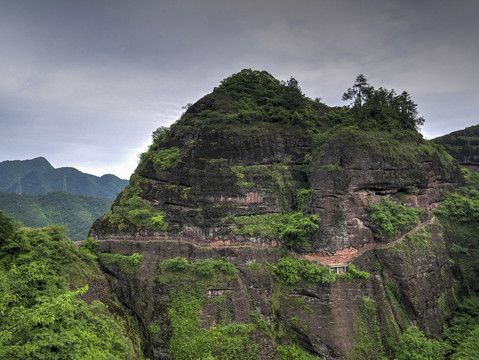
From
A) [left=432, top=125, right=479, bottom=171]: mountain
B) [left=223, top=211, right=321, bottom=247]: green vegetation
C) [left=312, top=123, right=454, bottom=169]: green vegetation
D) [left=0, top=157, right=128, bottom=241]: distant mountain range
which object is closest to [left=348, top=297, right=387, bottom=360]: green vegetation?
[left=223, top=211, right=321, bottom=247]: green vegetation

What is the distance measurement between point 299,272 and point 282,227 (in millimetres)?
3860

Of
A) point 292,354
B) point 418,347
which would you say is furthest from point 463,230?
point 292,354

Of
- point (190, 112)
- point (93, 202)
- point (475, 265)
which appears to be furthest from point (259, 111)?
point (93, 202)

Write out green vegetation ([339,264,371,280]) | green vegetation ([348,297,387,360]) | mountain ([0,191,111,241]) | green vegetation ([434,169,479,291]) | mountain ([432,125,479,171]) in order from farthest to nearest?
mountain ([0,191,111,241]) → mountain ([432,125,479,171]) → green vegetation ([434,169,479,291]) → green vegetation ([339,264,371,280]) → green vegetation ([348,297,387,360])

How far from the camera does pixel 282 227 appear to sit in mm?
22047

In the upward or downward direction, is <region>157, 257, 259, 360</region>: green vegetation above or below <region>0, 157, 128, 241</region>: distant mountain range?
below

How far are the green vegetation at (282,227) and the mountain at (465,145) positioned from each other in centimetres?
3787

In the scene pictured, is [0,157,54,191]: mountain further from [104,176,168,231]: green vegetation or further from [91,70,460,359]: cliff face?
[91,70,460,359]: cliff face

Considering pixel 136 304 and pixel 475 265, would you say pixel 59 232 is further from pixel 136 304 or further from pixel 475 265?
pixel 475 265

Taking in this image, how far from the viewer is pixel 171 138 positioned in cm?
2708

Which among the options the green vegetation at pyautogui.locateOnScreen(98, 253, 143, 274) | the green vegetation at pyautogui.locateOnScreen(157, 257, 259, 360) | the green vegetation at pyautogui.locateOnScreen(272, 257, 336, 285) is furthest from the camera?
the green vegetation at pyautogui.locateOnScreen(98, 253, 143, 274)

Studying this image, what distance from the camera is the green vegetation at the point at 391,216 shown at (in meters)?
20.9

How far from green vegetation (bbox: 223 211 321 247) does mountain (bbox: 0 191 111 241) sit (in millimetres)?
53062

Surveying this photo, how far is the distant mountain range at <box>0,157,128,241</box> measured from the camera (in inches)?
2406
